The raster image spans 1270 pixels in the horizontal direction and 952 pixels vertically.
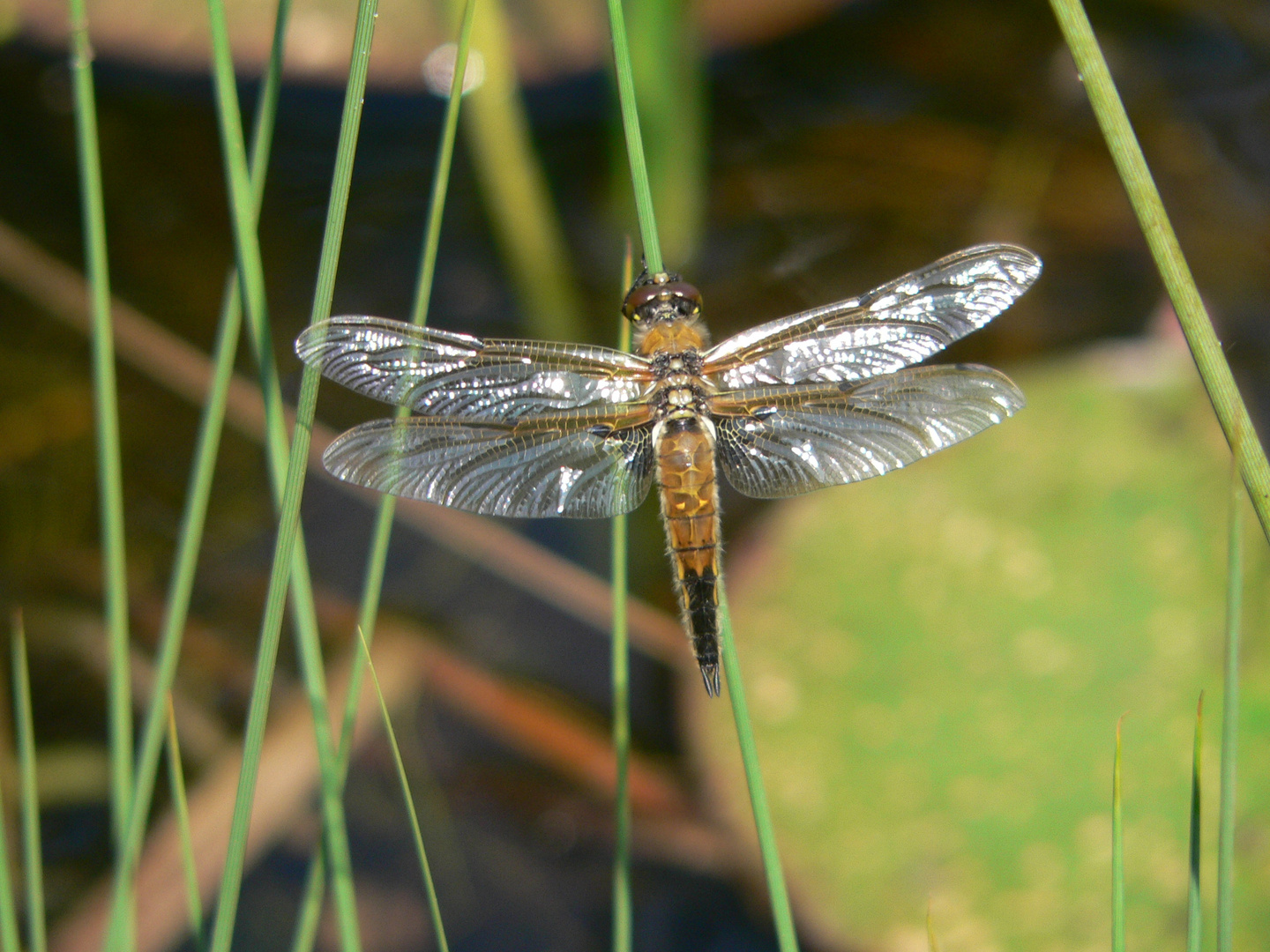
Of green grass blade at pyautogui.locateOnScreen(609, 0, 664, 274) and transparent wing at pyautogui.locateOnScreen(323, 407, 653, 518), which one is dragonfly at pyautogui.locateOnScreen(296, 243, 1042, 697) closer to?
transparent wing at pyautogui.locateOnScreen(323, 407, 653, 518)

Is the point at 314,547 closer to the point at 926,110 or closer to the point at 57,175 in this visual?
the point at 57,175

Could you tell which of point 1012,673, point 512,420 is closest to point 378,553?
point 512,420

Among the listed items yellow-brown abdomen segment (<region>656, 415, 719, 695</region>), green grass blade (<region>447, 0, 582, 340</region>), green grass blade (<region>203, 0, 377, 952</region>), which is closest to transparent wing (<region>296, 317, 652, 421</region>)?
yellow-brown abdomen segment (<region>656, 415, 719, 695</region>)

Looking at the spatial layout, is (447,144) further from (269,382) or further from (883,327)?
(883,327)

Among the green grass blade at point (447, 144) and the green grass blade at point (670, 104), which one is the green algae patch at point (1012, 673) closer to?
the green grass blade at point (670, 104)

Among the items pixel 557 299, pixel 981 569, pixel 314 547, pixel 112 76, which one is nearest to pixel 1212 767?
pixel 981 569
